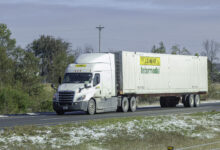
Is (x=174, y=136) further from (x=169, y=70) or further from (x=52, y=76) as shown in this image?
(x=52, y=76)

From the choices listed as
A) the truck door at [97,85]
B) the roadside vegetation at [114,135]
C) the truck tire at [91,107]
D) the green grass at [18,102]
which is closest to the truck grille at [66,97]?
the truck tire at [91,107]

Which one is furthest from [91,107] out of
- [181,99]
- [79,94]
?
[181,99]

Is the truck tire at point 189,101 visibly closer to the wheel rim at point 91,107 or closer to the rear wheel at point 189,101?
the rear wheel at point 189,101

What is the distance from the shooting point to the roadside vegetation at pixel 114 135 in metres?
14.9

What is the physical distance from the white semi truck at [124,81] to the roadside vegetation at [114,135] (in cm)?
724

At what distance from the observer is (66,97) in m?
27.9

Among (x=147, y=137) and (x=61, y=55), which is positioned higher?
(x=61, y=55)

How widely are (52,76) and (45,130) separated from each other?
30.3 m

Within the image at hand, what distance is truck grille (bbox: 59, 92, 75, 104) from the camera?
2780 cm

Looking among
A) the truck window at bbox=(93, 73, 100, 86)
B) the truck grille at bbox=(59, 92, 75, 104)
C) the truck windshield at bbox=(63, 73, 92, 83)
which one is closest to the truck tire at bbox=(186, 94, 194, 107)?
the truck window at bbox=(93, 73, 100, 86)

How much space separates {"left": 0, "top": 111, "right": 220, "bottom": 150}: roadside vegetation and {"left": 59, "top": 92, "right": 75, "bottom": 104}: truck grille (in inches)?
273

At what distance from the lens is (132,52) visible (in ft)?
107

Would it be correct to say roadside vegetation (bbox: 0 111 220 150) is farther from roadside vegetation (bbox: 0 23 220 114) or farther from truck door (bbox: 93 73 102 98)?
roadside vegetation (bbox: 0 23 220 114)

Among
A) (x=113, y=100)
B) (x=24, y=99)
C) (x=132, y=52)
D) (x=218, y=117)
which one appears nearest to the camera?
(x=218, y=117)
